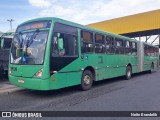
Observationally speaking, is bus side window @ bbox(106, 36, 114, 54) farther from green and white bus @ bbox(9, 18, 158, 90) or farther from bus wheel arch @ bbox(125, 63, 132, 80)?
bus wheel arch @ bbox(125, 63, 132, 80)

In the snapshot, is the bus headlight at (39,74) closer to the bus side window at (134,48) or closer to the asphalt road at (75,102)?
the asphalt road at (75,102)

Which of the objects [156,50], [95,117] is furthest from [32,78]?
[156,50]

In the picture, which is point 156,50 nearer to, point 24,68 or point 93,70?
point 93,70

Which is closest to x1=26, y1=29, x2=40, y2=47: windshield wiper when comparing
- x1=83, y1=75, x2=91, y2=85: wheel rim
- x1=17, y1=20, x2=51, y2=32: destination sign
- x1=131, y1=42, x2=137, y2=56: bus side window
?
x1=17, y1=20, x2=51, y2=32: destination sign

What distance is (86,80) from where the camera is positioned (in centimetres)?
955

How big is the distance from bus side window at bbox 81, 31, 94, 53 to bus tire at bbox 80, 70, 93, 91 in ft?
3.28

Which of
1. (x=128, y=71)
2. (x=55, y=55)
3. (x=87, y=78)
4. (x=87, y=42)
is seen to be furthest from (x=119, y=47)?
(x=55, y=55)

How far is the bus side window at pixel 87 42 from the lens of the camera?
9.43m

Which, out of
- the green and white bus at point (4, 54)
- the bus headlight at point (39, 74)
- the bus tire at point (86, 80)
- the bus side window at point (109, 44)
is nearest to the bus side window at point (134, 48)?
the bus side window at point (109, 44)

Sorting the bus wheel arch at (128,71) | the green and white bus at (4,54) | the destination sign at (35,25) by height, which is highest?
the destination sign at (35,25)

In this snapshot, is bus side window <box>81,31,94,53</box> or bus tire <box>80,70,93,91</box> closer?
bus tire <box>80,70,93,91</box>

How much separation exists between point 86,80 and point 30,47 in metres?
3.07

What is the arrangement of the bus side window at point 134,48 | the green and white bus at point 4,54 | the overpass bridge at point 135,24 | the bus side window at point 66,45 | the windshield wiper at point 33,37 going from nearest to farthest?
the bus side window at point 66,45 < the windshield wiper at point 33,37 < the green and white bus at point 4,54 < the bus side window at point 134,48 < the overpass bridge at point 135,24

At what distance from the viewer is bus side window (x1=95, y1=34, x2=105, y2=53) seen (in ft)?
34.7
